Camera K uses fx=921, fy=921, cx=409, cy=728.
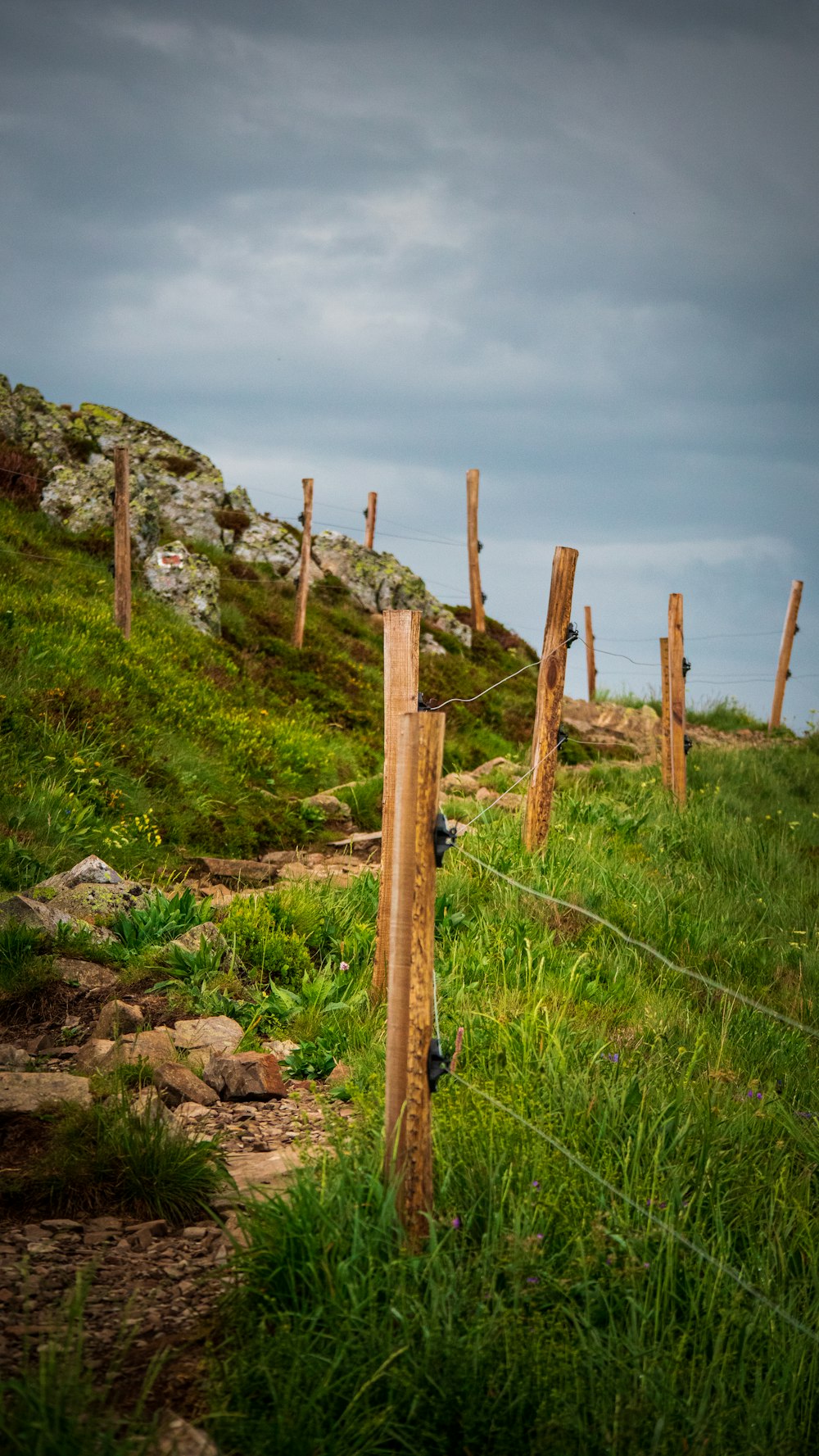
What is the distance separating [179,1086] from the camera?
4.37 meters

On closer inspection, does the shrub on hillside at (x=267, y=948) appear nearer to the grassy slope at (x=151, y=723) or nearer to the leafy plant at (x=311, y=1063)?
the leafy plant at (x=311, y=1063)

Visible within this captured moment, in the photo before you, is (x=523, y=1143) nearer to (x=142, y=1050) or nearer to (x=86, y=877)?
(x=142, y=1050)

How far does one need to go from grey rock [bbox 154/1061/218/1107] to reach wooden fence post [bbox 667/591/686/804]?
7.49 meters

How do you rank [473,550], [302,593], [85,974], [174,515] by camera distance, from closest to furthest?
[85,974], [302,593], [174,515], [473,550]

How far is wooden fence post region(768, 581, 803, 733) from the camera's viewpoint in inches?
926

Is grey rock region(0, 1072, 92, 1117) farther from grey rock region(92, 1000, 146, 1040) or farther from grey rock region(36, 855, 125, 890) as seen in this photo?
grey rock region(36, 855, 125, 890)

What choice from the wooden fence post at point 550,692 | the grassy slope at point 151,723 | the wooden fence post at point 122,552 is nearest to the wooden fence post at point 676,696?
the wooden fence post at point 550,692

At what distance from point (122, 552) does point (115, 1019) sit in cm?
935

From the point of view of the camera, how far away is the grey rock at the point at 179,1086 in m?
4.31

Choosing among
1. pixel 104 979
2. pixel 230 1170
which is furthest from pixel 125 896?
pixel 230 1170

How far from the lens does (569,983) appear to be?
5121mm

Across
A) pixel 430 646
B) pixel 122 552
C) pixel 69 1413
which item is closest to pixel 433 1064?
pixel 69 1413

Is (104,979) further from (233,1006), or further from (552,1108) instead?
(552,1108)

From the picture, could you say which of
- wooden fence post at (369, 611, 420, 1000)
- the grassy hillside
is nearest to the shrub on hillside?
the grassy hillside
